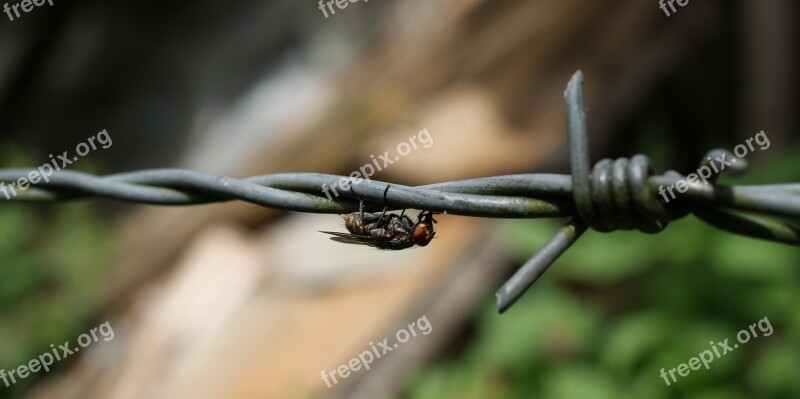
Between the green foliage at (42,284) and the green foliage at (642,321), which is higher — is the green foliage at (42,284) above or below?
above

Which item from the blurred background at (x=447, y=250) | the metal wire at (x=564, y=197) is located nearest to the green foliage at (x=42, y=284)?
the blurred background at (x=447, y=250)

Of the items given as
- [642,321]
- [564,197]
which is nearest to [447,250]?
[642,321]

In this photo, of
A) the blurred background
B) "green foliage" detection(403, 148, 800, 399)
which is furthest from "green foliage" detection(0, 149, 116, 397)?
"green foliage" detection(403, 148, 800, 399)

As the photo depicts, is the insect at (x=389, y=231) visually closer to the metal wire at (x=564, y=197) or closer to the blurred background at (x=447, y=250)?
the metal wire at (x=564, y=197)

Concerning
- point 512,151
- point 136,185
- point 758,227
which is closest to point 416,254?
point 512,151

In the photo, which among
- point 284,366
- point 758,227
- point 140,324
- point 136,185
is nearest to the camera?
point 758,227

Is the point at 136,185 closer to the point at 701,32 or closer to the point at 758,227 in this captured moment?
Answer: the point at 758,227

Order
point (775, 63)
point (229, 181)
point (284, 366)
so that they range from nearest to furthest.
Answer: point (229, 181), point (284, 366), point (775, 63)

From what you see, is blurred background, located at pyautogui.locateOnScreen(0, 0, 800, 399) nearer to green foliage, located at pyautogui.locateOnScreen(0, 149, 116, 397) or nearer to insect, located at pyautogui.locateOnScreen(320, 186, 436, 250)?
green foliage, located at pyautogui.locateOnScreen(0, 149, 116, 397)
